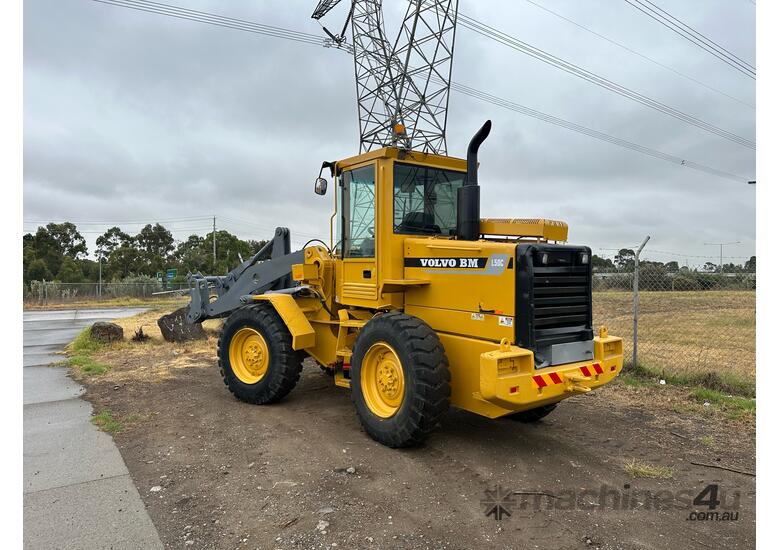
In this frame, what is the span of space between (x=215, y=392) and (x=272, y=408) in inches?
52.3

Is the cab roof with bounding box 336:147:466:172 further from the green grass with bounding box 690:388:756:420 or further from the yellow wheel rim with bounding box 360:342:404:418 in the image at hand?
the green grass with bounding box 690:388:756:420

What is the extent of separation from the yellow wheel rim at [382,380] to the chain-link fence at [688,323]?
4.33 m

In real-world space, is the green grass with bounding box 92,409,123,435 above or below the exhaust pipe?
below

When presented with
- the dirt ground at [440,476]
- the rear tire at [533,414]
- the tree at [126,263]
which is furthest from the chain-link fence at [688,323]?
the tree at [126,263]

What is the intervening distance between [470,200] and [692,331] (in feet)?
39.5

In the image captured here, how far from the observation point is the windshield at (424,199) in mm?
5457

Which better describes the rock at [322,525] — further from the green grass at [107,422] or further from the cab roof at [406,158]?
the cab roof at [406,158]

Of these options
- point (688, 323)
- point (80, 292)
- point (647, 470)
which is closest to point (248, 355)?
point (647, 470)

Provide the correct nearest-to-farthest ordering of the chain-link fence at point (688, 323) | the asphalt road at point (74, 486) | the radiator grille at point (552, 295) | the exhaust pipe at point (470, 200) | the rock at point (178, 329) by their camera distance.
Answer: the asphalt road at point (74, 486), the radiator grille at point (552, 295), the exhaust pipe at point (470, 200), the chain-link fence at point (688, 323), the rock at point (178, 329)

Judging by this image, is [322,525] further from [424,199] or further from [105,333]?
[105,333]

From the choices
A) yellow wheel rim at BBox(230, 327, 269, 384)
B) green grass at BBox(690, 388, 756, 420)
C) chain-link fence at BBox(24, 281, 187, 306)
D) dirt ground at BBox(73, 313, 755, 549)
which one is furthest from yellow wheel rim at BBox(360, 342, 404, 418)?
chain-link fence at BBox(24, 281, 187, 306)

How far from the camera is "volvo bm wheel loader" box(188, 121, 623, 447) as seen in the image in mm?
4480

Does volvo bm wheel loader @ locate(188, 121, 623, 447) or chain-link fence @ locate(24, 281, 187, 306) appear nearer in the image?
volvo bm wheel loader @ locate(188, 121, 623, 447)

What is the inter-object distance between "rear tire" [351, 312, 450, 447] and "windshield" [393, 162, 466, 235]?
1166 mm
